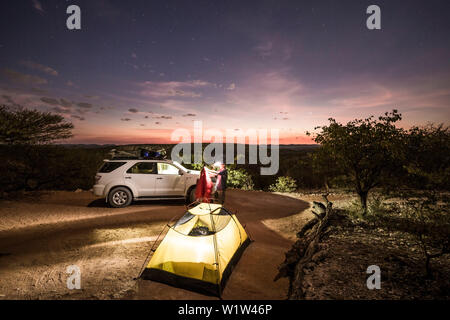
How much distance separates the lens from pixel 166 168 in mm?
9188

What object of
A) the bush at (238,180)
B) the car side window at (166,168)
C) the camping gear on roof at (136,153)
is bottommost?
the bush at (238,180)

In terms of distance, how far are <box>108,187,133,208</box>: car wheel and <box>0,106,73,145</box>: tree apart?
6.44 m

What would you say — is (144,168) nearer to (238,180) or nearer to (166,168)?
(166,168)

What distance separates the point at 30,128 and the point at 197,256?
1272 centimetres

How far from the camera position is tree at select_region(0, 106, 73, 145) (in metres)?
10.9

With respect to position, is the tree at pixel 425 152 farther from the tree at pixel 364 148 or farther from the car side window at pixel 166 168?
the car side window at pixel 166 168

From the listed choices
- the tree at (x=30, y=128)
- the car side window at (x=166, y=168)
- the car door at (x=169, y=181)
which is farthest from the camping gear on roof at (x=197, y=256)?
the tree at (x=30, y=128)

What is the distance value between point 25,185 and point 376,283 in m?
16.8

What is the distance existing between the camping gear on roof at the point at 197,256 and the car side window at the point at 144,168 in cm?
452

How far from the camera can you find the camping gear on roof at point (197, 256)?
4.08m

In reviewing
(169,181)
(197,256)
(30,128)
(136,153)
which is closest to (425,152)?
(197,256)

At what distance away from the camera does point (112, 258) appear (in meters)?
4.92

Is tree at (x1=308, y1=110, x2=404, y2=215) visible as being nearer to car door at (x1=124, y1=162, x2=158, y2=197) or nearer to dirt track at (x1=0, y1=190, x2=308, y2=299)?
dirt track at (x1=0, y1=190, x2=308, y2=299)
